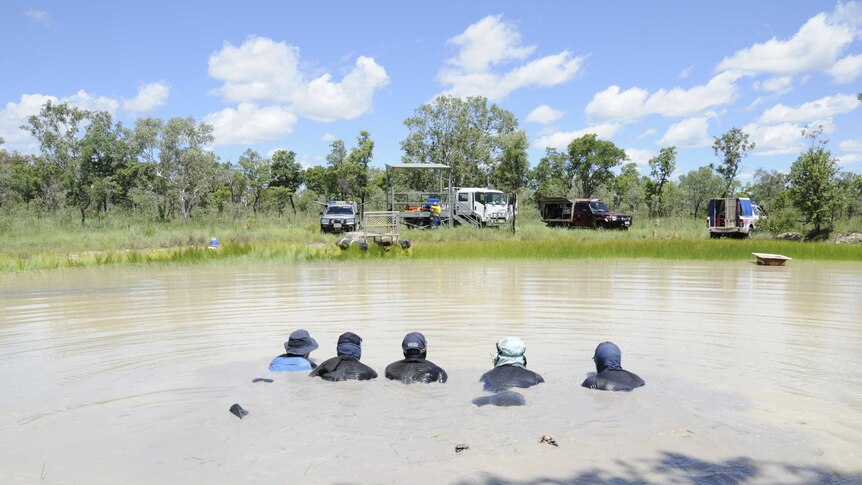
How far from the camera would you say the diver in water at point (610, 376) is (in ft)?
22.0

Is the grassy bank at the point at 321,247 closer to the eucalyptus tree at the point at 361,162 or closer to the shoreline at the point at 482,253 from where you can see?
the shoreline at the point at 482,253

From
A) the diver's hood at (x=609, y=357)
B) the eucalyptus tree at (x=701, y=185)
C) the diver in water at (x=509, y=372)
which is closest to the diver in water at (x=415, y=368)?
the diver in water at (x=509, y=372)

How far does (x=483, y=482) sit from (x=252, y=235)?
26751 mm

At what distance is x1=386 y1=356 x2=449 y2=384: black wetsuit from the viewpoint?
7039mm

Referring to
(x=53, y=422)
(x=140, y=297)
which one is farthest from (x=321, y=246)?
(x=53, y=422)

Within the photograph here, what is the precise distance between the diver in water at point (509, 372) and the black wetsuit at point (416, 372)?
20.0 inches

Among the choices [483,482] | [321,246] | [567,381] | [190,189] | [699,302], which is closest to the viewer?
[483,482]

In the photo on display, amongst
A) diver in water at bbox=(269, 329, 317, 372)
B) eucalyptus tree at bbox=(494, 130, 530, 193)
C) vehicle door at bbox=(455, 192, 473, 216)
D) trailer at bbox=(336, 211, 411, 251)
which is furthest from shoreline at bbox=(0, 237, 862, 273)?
eucalyptus tree at bbox=(494, 130, 530, 193)

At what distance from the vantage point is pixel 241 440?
18.1 ft

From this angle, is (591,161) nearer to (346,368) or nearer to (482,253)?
(482,253)

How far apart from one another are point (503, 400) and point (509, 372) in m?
0.59

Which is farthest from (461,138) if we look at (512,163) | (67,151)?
(67,151)

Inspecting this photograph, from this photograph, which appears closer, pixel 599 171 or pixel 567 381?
pixel 567 381

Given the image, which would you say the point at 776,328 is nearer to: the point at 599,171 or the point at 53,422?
the point at 53,422
